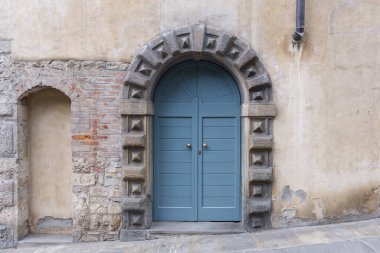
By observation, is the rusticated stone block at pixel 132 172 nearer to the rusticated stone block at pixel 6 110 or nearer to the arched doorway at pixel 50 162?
the arched doorway at pixel 50 162

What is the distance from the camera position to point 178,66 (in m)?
4.65

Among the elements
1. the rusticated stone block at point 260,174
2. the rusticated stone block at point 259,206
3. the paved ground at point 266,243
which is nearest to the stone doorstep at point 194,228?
the paved ground at point 266,243

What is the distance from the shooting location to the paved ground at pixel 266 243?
12.8ft

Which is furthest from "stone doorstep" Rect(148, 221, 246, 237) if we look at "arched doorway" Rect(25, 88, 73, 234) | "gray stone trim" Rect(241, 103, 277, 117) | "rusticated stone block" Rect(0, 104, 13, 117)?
"rusticated stone block" Rect(0, 104, 13, 117)

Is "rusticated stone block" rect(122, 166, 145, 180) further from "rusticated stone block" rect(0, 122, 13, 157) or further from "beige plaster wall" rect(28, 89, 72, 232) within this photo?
"rusticated stone block" rect(0, 122, 13, 157)

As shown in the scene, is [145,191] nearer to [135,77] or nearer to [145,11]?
[135,77]

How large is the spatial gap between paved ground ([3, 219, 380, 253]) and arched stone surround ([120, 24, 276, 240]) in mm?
251

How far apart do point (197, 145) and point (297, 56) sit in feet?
5.93

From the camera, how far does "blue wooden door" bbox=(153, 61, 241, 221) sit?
183 inches

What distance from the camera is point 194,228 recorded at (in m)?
4.49

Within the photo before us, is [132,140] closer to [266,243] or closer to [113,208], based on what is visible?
[113,208]

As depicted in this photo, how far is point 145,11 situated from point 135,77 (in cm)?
89

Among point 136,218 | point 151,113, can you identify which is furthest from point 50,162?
point 151,113

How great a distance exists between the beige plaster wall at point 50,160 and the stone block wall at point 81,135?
0.74 feet
